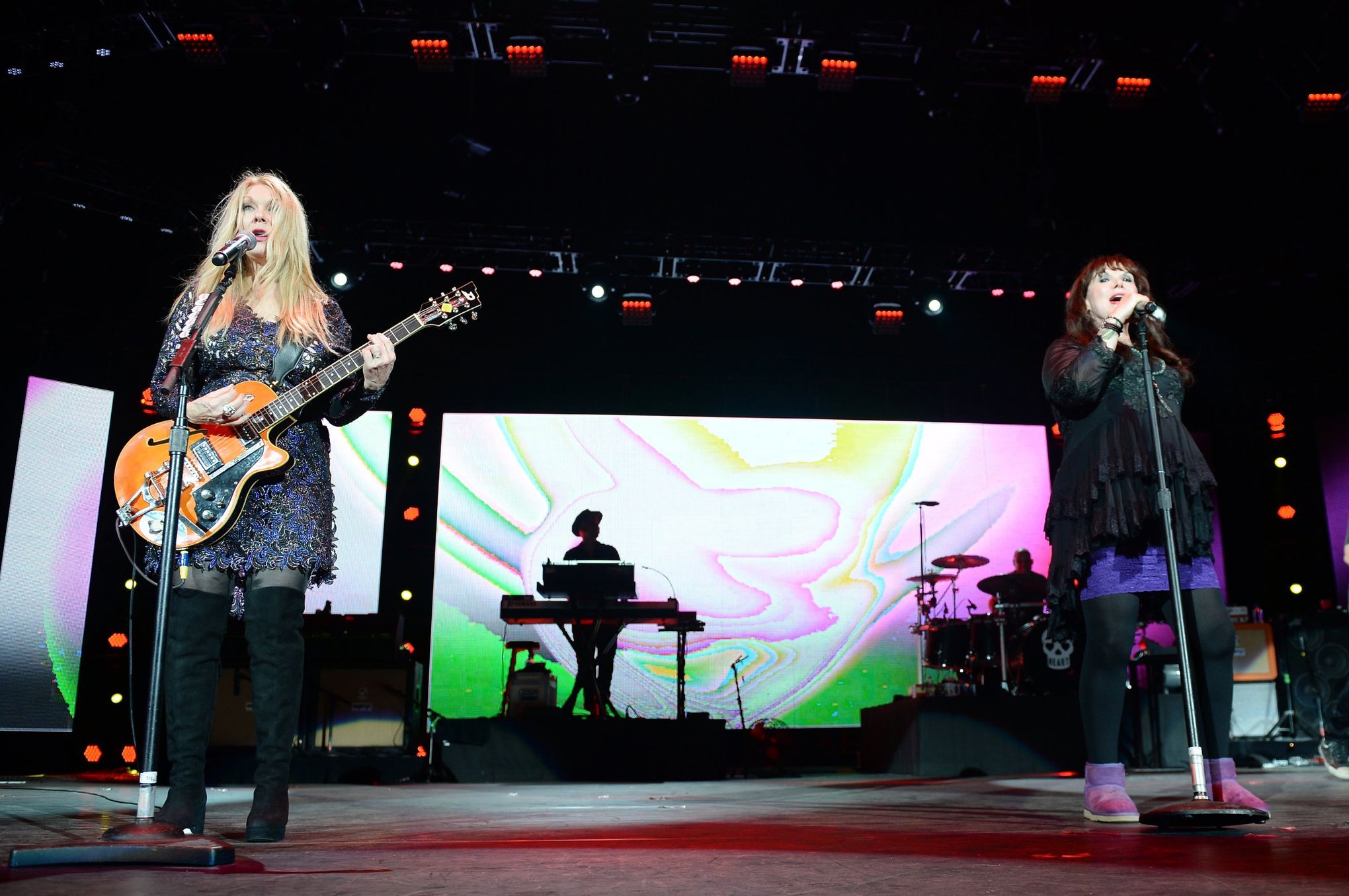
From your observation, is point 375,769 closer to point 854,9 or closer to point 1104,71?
point 854,9

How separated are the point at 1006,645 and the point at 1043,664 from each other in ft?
1.06

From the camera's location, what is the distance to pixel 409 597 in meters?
9.26

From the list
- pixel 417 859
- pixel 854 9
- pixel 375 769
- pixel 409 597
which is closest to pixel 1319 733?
pixel 854 9

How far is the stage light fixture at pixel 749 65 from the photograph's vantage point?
274 inches

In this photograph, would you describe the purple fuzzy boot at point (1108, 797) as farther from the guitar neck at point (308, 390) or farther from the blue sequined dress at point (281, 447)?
the guitar neck at point (308, 390)

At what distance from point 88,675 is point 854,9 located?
7.39 m

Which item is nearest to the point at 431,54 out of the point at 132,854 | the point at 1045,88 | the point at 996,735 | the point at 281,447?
the point at 1045,88

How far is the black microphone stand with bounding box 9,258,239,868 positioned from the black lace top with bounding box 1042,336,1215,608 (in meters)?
1.91

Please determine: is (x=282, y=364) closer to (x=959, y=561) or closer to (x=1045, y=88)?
(x=1045, y=88)

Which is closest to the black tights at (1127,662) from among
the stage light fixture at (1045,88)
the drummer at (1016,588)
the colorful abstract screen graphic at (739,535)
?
the drummer at (1016,588)

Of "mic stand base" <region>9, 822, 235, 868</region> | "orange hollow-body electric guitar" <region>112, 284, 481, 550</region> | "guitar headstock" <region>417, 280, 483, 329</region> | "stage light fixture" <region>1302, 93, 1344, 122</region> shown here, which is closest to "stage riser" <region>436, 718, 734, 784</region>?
"guitar headstock" <region>417, 280, 483, 329</region>

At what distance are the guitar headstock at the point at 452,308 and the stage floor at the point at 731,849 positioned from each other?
4.26 ft

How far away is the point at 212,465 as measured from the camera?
2.29 m

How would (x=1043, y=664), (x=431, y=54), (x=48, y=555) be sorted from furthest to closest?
(x=48, y=555)
(x=1043, y=664)
(x=431, y=54)
